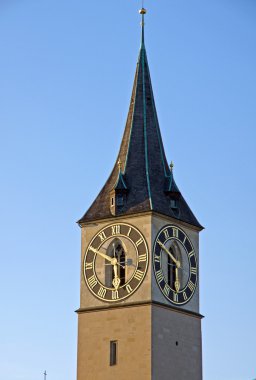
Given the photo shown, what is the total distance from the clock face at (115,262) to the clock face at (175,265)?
64 centimetres

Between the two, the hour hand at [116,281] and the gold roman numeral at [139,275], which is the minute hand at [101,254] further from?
the gold roman numeral at [139,275]

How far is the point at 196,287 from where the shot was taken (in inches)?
2244

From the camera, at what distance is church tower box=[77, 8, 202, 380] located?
178ft

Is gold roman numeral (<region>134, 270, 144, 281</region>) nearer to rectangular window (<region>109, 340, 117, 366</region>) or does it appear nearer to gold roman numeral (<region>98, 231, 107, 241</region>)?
gold roman numeral (<region>98, 231, 107, 241</region>)

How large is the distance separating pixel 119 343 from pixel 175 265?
143 inches

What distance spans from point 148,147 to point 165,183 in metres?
1.63

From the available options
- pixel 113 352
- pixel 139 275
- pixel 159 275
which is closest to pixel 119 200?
pixel 139 275

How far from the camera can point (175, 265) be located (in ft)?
185

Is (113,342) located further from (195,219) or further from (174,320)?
(195,219)

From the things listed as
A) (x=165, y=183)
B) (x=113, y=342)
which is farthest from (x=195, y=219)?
(x=113, y=342)

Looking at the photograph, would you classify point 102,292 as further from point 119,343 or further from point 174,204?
point 174,204

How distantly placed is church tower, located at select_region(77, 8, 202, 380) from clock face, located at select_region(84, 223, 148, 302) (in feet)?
0.11

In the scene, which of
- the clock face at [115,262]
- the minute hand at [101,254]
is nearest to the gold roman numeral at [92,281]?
the clock face at [115,262]

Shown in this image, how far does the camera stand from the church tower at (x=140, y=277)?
178 ft
